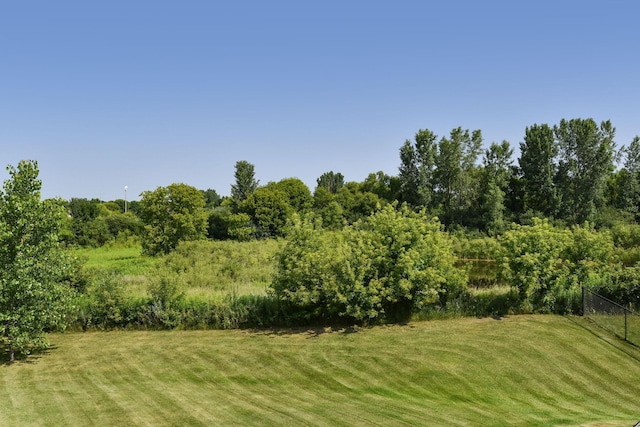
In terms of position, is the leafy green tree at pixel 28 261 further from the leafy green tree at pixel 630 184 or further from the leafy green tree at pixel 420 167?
the leafy green tree at pixel 630 184

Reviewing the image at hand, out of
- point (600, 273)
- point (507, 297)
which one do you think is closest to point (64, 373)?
point (507, 297)

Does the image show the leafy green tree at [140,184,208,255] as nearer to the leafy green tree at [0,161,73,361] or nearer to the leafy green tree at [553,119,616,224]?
the leafy green tree at [0,161,73,361]

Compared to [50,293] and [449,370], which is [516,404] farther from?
[50,293]

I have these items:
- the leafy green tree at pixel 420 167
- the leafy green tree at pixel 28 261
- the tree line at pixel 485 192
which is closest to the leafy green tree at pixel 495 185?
the tree line at pixel 485 192

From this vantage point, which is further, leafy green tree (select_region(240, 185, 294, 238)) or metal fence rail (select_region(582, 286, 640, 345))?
leafy green tree (select_region(240, 185, 294, 238))

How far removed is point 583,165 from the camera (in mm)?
43938

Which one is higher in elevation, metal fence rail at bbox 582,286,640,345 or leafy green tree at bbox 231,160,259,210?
leafy green tree at bbox 231,160,259,210

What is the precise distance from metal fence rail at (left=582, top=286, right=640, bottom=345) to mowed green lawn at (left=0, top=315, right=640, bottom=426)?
70 centimetres

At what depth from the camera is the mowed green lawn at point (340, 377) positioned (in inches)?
412

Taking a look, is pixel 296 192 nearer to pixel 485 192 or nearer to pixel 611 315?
pixel 485 192

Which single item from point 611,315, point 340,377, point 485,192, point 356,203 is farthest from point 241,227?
point 611,315

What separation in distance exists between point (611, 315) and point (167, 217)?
35762 millimetres

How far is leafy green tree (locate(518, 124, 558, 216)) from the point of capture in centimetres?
4434

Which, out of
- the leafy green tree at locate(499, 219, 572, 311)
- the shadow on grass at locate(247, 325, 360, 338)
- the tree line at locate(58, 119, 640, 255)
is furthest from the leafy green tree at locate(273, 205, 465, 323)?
the tree line at locate(58, 119, 640, 255)
